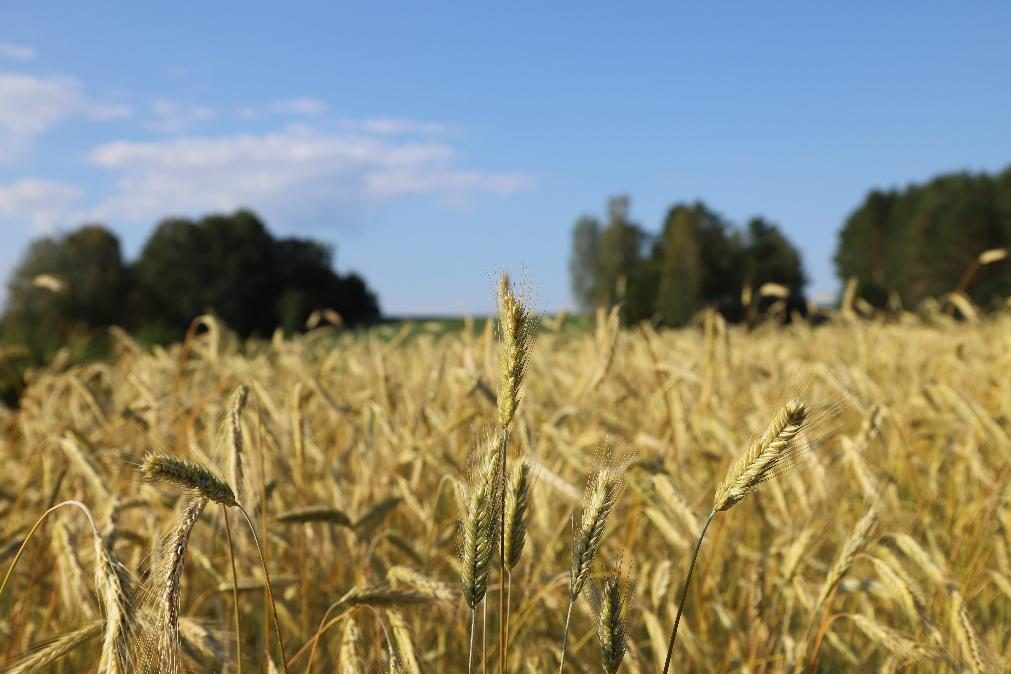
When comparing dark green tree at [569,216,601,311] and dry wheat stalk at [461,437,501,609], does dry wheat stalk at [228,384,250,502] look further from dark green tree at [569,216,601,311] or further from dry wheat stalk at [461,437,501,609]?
dark green tree at [569,216,601,311]

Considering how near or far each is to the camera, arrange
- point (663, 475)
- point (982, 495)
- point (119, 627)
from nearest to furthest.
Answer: point (119, 627)
point (663, 475)
point (982, 495)

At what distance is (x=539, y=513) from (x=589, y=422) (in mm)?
1275

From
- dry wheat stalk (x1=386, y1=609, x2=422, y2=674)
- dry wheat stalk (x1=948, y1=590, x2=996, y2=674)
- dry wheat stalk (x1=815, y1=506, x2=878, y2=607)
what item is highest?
dry wheat stalk (x1=815, y1=506, x2=878, y2=607)

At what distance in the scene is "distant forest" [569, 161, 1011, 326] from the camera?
3697 centimetres

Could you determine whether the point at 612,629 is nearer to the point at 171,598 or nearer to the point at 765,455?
the point at 765,455

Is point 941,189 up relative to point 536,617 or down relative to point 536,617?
up

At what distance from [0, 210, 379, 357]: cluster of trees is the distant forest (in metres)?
19.6

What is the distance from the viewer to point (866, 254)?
4972 cm

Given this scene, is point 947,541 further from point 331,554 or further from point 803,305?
point 803,305

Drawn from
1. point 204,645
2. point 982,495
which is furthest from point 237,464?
point 982,495

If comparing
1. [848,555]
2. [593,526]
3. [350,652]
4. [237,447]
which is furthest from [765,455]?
[237,447]

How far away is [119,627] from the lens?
107cm

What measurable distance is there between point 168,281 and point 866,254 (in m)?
40.3

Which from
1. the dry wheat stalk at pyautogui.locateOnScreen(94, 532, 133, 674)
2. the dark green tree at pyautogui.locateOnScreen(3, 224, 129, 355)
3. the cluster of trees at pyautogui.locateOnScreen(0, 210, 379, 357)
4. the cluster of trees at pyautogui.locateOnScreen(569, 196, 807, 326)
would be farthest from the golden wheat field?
the dark green tree at pyautogui.locateOnScreen(3, 224, 129, 355)
